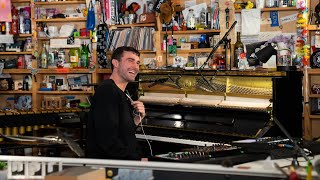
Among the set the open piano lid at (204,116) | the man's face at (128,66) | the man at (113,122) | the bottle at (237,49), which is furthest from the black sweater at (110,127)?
the bottle at (237,49)

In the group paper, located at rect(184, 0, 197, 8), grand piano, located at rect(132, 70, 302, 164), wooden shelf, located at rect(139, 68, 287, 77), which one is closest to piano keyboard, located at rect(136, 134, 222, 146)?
grand piano, located at rect(132, 70, 302, 164)

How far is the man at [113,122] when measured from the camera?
3355mm

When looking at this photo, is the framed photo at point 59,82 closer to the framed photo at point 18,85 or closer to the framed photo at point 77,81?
the framed photo at point 77,81

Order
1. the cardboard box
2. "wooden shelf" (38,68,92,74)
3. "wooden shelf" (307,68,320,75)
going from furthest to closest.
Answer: "wooden shelf" (38,68,92,74) < "wooden shelf" (307,68,320,75) < the cardboard box

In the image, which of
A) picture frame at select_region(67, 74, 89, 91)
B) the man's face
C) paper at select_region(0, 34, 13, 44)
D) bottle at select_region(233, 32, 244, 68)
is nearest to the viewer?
the man's face

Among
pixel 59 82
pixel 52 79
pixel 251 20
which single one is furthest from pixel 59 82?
pixel 251 20

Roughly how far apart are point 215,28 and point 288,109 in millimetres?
2227

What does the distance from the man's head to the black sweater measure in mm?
188

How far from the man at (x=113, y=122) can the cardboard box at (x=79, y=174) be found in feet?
3.60

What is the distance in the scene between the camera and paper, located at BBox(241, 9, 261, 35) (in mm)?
6641

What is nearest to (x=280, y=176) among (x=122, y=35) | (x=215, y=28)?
(x=215, y=28)

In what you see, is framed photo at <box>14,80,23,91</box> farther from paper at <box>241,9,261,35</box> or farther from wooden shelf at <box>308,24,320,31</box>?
wooden shelf at <box>308,24,320,31</box>

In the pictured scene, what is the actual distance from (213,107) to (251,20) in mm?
1884

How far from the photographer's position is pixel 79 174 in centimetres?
211
